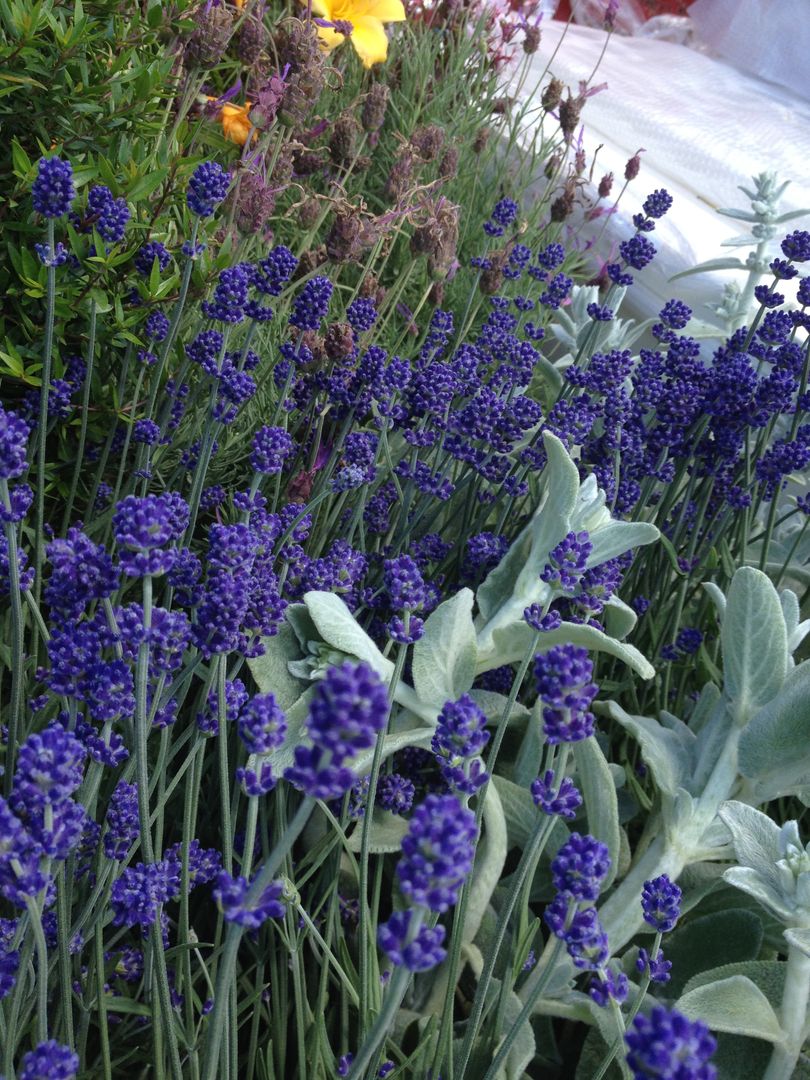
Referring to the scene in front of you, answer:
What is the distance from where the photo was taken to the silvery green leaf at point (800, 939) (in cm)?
71

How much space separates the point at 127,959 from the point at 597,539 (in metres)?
0.45

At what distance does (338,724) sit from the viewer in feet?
1.08

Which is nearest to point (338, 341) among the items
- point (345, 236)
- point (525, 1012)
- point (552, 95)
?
point (345, 236)

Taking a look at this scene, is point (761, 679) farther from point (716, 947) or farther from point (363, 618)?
point (363, 618)

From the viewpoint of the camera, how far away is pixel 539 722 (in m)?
0.89

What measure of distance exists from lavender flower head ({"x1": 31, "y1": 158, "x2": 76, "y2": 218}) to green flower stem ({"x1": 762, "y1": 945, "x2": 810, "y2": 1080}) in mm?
680

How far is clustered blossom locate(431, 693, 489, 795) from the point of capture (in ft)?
1.59

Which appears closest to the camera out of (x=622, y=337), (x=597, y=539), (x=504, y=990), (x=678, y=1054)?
(x=678, y=1054)

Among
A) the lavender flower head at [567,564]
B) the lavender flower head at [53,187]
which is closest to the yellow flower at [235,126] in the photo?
the lavender flower head at [53,187]

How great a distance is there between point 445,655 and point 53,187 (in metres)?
0.41

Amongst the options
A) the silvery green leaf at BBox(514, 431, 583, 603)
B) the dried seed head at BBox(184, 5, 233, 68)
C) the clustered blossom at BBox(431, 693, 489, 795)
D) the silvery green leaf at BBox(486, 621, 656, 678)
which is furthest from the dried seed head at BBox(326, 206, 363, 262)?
the clustered blossom at BBox(431, 693, 489, 795)

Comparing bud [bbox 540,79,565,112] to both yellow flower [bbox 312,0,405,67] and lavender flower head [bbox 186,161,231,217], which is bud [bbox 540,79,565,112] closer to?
yellow flower [bbox 312,0,405,67]

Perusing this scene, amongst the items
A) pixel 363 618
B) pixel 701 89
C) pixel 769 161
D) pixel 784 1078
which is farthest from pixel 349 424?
pixel 701 89

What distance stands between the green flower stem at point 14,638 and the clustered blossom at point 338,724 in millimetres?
246
